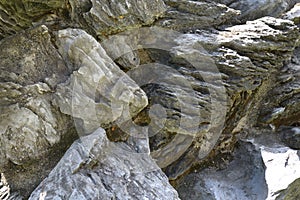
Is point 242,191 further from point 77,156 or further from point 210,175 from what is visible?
point 77,156

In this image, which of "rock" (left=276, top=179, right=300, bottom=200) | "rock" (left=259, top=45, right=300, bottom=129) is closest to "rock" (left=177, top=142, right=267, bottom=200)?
"rock" (left=276, top=179, right=300, bottom=200)

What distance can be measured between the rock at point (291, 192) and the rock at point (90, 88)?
8.25 ft

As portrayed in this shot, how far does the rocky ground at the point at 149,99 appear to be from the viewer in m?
3.63

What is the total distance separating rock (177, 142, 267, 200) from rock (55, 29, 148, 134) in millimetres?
1644

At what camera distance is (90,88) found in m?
3.83

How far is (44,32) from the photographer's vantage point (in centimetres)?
390

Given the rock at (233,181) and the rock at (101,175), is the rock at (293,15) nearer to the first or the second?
the rock at (233,181)

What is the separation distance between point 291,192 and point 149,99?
8.26 ft

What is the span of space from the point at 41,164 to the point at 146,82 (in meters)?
1.85

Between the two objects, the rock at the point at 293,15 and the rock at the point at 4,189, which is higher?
the rock at the point at 293,15

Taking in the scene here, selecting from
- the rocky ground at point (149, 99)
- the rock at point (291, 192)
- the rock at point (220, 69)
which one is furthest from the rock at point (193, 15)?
the rock at point (291, 192)

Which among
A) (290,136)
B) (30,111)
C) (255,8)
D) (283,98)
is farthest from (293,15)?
(30,111)

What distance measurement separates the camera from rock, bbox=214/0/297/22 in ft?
18.0

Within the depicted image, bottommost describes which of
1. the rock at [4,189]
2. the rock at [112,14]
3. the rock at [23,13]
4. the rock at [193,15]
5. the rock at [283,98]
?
the rock at [283,98]
